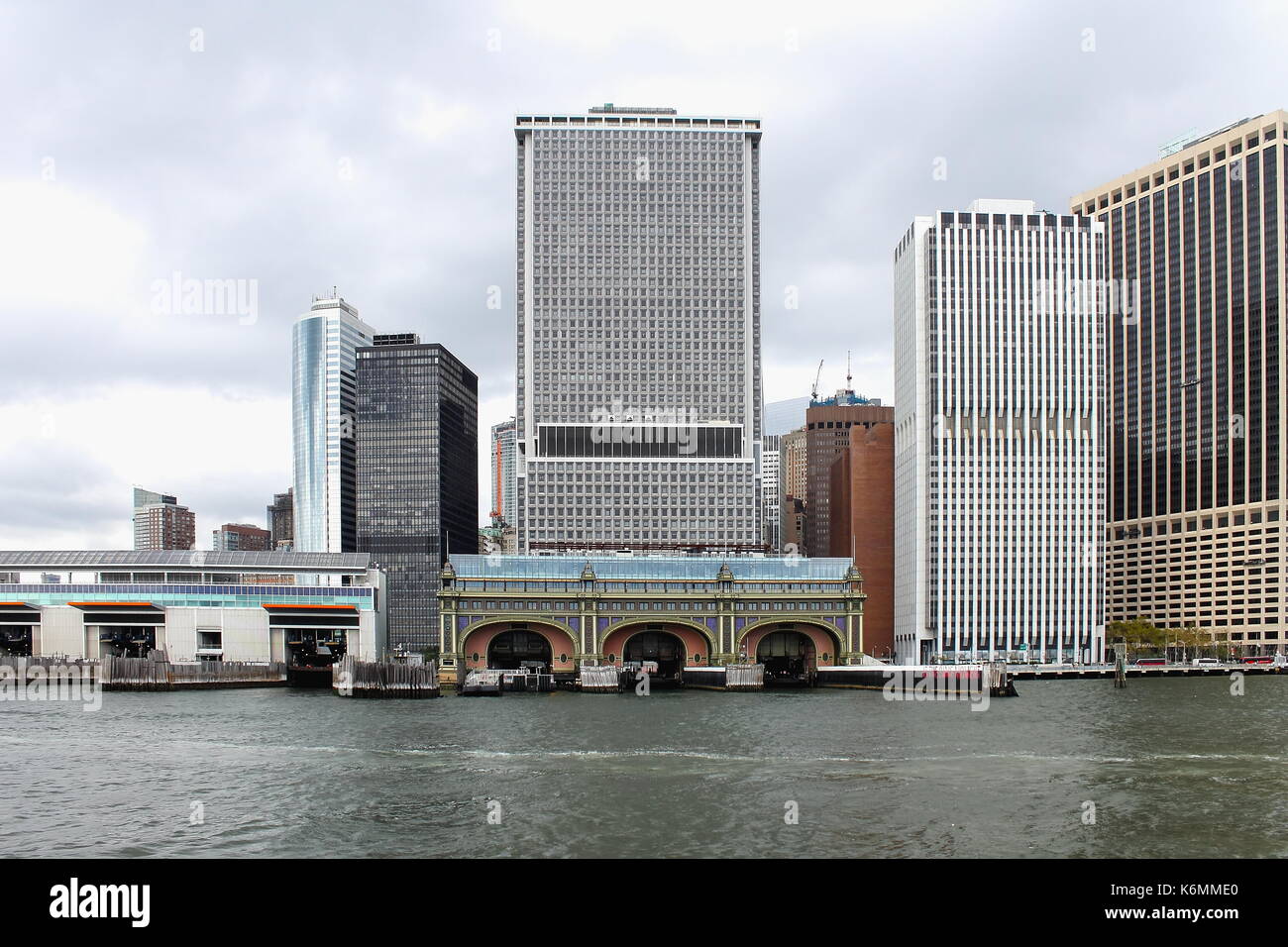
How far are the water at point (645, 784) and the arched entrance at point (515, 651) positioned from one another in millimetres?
71701

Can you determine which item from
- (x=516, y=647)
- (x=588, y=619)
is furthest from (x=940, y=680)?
(x=516, y=647)

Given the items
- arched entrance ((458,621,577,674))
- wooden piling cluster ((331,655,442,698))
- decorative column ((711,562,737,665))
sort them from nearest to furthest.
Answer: wooden piling cluster ((331,655,442,698)) → decorative column ((711,562,737,665)) → arched entrance ((458,621,577,674))

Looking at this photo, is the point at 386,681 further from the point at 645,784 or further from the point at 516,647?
the point at 645,784

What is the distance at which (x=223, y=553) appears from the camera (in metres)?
174

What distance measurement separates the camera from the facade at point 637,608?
168 m

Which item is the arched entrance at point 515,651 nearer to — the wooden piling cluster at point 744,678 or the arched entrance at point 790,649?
the arched entrance at point 790,649

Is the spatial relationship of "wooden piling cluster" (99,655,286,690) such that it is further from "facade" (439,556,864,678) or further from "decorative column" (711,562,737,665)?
"decorative column" (711,562,737,665)

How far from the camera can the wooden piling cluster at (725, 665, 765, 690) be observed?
152 m

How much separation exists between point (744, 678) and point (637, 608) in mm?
24466

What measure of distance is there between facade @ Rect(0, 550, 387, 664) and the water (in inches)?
2551

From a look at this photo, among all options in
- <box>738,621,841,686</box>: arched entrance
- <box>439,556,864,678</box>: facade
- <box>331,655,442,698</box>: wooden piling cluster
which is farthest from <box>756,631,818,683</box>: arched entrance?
<box>331,655,442,698</box>: wooden piling cluster

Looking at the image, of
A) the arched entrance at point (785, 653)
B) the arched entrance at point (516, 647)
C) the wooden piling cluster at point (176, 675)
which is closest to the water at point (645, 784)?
the wooden piling cluster at point (176, 675)
